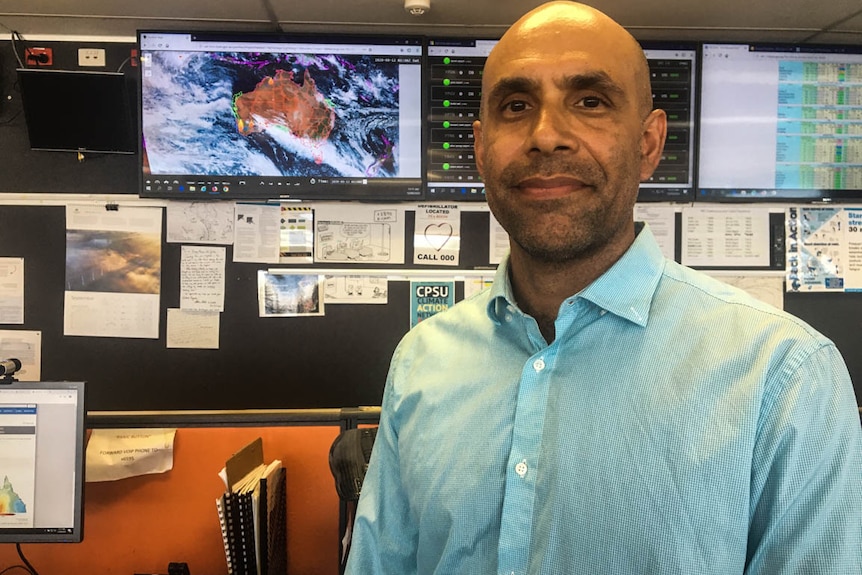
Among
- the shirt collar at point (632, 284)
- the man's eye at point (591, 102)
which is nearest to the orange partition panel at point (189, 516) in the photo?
the shirt collar at point (632, 284)

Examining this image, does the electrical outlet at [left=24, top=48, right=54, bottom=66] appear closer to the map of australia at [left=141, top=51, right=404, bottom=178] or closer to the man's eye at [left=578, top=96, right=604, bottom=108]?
the map of australia at [left=141, top=51, right=404, bottom=178]

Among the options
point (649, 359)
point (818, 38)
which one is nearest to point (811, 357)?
point (649, 359)

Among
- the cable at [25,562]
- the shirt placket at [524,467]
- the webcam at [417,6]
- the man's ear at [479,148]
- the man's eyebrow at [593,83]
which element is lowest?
the cable at [25,562]

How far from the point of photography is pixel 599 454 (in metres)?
0.72

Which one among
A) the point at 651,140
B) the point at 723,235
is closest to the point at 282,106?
the point at 651,140

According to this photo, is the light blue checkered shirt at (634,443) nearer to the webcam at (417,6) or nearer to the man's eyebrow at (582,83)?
the man's eyebrow at (582,83)

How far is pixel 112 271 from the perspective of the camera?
1954mm

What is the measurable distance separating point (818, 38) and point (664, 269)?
64.7 inches

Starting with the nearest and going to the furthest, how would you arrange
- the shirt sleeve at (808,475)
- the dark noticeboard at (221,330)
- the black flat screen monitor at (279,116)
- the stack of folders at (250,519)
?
the shirt sleeve at (808,475) < the stack of folders at (250,519) < the black flat screen monitor at (279,116) < the dark noticeboard at (221,330)

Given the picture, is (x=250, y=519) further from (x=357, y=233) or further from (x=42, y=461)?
(x=357, y=233)

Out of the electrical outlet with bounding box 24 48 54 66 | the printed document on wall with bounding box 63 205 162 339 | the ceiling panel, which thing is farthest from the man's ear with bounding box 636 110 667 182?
the electrical outlet with bounding box 24 48 54 66

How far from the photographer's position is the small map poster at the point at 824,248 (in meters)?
2.01

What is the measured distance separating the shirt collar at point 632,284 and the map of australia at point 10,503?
1270mm

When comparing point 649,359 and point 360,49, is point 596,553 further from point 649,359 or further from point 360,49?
point 360,49
